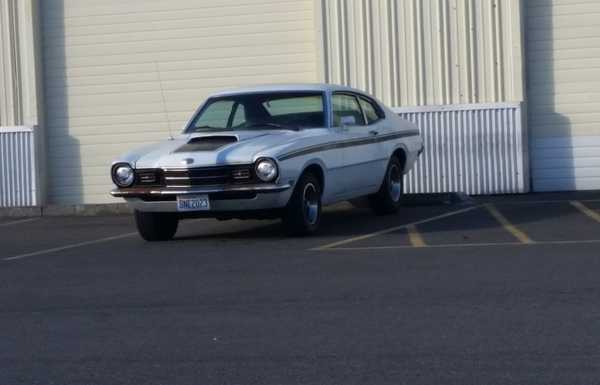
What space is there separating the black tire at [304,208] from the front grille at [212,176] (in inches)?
23.6

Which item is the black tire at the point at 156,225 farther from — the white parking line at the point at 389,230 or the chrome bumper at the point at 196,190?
the white parking line at the point at 389,230

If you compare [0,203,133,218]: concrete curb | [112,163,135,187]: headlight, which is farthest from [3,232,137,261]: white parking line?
[0,203,133,218]: concrete curb

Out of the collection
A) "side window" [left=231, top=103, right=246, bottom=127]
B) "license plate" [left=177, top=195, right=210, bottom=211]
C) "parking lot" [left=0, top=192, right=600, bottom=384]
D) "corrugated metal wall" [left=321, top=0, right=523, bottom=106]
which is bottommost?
"parking lot" [left=0, top=192, right=600, bottom=384]

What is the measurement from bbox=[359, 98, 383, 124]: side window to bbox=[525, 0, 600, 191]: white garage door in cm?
436

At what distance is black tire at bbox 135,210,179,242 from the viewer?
13.5 m

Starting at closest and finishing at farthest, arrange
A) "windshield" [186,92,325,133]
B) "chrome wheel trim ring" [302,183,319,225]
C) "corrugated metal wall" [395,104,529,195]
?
"chrome wheel trim ring" [302,183,319,225]
"windshield" [186,92,325,133]
"corrugated metal wall" [395,104,529,195]

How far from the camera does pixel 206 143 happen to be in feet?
43.5

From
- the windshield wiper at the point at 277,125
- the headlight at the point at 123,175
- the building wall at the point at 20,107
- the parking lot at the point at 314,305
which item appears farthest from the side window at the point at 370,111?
the building wall at the point at 20,107

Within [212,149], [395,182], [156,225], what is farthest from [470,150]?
[212,149]

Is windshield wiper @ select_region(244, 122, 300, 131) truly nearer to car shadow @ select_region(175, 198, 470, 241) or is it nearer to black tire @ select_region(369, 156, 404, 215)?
car shadow @ select_region(175, 198, 470, 241)

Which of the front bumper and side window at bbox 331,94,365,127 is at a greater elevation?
side window at bbox 331,94,365,127

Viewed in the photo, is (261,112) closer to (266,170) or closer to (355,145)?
(355,145)

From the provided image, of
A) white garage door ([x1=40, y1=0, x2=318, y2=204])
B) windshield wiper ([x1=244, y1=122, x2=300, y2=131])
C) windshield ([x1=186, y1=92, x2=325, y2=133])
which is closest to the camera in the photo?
windshield wiper ([x1=244, y1=122, x2=300, y2=131])

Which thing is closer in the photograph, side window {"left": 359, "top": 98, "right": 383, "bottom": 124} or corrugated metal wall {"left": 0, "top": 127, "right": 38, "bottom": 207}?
side window {"left": 359, "top": 98, "right": 383, "bottom": 124}
